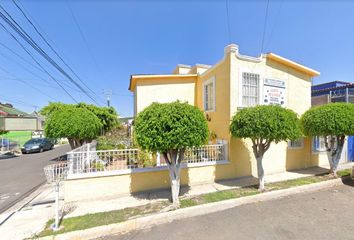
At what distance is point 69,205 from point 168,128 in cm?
370

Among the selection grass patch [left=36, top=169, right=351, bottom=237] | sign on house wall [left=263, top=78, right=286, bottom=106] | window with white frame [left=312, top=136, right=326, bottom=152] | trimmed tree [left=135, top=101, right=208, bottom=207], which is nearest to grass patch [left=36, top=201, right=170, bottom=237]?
grass patch [left=36, top=169, right=351, bottom=237]

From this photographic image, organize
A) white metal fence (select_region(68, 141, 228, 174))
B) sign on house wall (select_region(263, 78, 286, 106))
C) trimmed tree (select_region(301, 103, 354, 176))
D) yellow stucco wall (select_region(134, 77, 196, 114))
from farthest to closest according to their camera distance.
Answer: yellow stucco wall (select_region(134, 77, 196, 114))
sign on house wall (select_region(263, 78, 286, 106))
trimmed tree (select_region(301, 103, 354, 176))
white metal fence (select_region(68, 141, 228, 174))

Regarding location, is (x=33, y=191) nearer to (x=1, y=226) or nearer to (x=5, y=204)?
(x=5, y=204)

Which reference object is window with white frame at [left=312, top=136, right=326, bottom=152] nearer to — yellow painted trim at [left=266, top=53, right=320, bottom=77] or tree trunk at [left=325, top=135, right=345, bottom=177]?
tree trunk at [left=325, top=135, right=345, bottom=177]

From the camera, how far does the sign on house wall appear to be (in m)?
8.06

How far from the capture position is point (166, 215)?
448 cm

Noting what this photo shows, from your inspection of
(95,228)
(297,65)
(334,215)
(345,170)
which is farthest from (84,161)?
(345,170)

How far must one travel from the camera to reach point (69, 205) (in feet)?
17.1

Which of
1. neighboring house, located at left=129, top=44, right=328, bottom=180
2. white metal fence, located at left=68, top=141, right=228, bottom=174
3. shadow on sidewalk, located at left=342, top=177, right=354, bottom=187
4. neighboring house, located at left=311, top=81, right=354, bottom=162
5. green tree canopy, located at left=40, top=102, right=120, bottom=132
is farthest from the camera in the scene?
green tree canopy, located at left=40, top=102, right=120, bottom=132

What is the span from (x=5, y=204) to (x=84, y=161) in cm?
286

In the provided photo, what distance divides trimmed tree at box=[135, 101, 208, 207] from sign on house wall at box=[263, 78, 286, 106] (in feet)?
14.9

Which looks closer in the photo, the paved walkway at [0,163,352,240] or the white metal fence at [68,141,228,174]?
the paved walkway at [0,163,352,240]

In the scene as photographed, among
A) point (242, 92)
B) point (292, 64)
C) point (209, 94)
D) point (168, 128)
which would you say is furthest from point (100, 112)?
point (292, 64)

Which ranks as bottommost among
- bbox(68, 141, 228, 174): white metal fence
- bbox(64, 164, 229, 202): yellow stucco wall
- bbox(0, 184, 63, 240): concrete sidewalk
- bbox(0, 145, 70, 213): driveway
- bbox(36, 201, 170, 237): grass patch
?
bbox(0, 145, 70, 213): driveway
